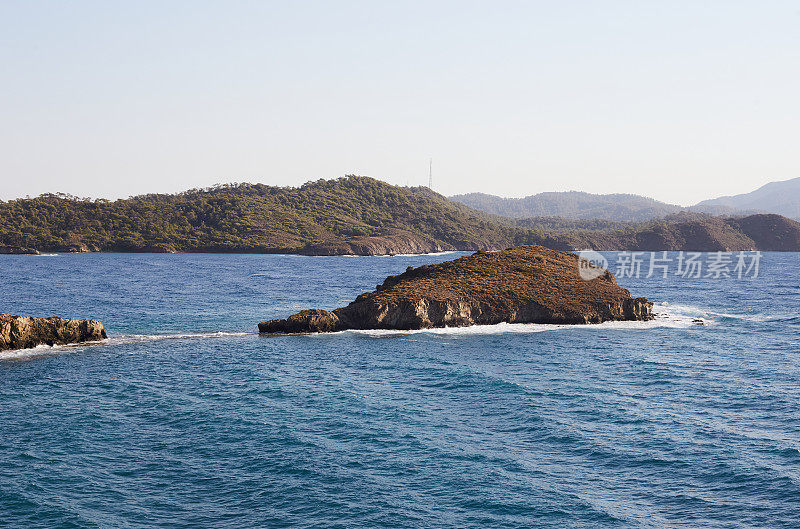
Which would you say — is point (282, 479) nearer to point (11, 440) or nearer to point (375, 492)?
point (375, 492)

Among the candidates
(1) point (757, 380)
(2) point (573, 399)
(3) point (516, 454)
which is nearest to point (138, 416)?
(3) point (516, 454)

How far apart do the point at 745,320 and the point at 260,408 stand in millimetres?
61383

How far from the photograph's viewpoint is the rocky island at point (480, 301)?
65.6 m

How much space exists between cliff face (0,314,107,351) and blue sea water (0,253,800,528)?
5.91 feet

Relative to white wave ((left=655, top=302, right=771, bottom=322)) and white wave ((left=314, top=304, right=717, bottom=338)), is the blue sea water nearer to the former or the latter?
white wave ((left=314, top=304, right=717, bottom=338))

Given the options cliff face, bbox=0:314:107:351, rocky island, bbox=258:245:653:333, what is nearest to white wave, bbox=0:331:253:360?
cliff face, bbox=0:314:107:351

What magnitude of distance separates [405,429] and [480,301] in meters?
35.5

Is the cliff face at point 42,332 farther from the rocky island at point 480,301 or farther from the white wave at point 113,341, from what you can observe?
the rocky island at point 480,301

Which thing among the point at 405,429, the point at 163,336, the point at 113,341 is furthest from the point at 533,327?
the point at 113,341

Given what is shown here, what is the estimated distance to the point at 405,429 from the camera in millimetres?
35125

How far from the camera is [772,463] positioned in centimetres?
3062

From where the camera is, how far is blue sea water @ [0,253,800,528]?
84.8ft

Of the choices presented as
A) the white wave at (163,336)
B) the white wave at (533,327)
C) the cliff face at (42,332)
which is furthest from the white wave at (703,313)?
the cliff face at (42,332)

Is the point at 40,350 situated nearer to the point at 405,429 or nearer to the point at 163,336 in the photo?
the point at 163,336
